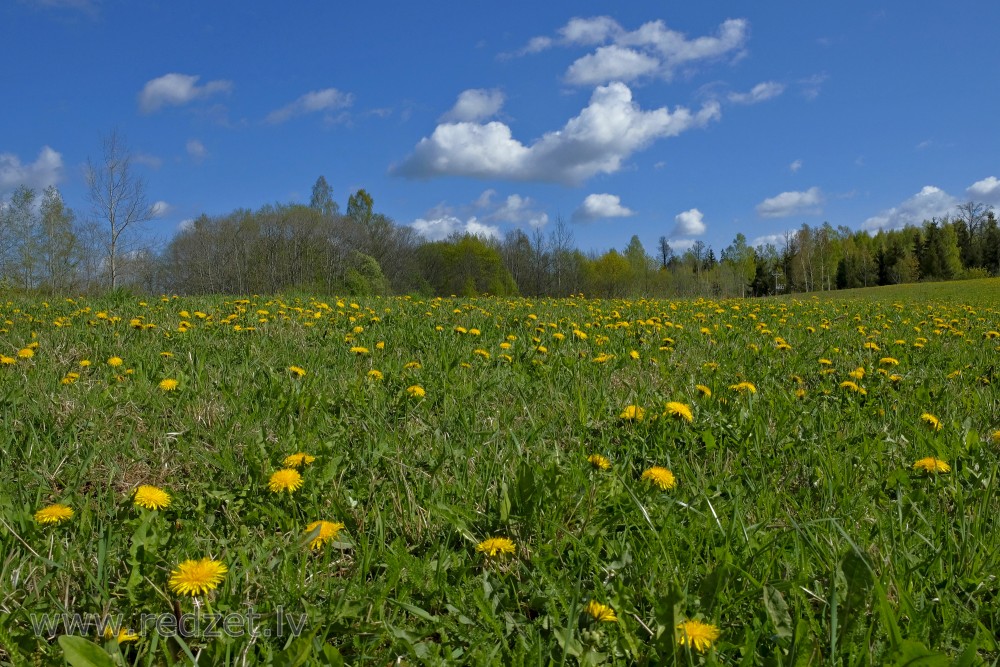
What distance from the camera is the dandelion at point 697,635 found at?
116 cm

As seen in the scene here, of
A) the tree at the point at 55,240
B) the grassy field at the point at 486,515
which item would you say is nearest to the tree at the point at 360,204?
the tree at the point at 55,240

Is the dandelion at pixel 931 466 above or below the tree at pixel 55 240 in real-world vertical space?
A: below

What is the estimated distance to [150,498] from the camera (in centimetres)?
160

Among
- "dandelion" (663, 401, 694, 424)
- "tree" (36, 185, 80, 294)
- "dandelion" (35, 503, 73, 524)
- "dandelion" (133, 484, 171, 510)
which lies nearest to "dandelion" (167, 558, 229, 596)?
"dandelion" (133, 484, 171, 510)

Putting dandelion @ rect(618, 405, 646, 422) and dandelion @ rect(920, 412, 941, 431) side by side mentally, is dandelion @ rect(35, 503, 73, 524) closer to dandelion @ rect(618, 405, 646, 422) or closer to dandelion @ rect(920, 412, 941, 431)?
dandelion @ rect(618, 405, 646, 422)

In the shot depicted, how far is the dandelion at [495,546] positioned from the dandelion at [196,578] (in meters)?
0.65

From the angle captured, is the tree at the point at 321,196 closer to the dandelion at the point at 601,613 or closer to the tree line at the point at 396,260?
the tree line at the point at 396,260

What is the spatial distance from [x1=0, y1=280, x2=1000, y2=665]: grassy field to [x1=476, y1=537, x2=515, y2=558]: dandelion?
12 mm

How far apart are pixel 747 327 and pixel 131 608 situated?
614cm

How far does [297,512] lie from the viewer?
1.76m

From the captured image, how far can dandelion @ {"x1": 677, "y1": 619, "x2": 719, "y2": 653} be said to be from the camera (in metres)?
1.16

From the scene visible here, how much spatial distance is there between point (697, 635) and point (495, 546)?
0.56 m

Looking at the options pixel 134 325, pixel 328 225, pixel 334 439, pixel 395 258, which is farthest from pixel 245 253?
pixel 334 439

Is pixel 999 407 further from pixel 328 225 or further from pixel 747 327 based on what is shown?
pixel 328 225
